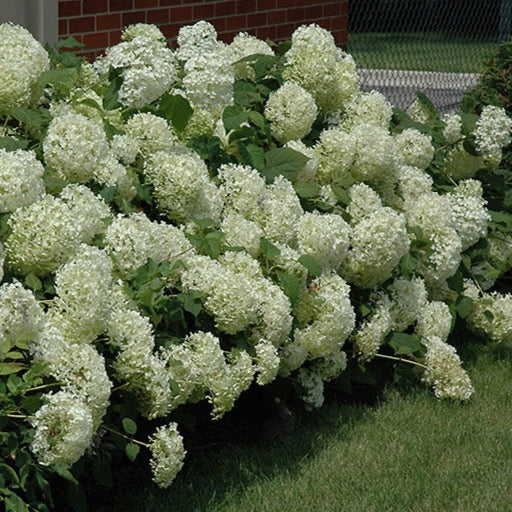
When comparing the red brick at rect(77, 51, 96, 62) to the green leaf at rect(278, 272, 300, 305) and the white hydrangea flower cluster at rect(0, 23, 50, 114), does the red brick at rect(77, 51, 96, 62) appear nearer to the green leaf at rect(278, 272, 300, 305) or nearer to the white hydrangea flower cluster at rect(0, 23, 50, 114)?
the white hydrangea flower cluster at rect(0, 23, 50, 114)

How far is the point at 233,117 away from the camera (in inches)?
195

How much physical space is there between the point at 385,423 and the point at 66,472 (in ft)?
6.11

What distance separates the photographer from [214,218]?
181 inches

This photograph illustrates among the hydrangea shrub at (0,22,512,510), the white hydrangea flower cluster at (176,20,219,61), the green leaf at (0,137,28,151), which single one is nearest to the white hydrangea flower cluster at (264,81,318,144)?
the hydrangea shrub at (0,22,512,510)

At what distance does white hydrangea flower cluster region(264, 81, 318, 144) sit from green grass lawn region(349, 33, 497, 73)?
441 cm

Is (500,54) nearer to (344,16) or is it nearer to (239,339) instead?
(344,16)

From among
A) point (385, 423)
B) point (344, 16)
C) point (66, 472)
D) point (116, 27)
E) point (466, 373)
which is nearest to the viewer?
point (66, 472)

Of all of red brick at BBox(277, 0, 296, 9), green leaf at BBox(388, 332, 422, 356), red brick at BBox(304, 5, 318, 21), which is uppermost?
red brick at BBox(277, 0, 296, 9)

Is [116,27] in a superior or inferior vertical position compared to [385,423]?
superior

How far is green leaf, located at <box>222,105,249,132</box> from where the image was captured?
491cm

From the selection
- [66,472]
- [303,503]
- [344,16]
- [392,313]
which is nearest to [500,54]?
[344,16]

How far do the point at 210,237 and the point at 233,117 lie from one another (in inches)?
29.5

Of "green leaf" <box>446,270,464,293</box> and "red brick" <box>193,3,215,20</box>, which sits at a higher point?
"red brick" <box>193,3,215,20</box>

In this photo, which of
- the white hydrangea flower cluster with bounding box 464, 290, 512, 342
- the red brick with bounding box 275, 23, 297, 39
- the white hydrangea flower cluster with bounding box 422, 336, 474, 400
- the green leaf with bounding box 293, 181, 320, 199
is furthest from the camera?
the red brick with bounding box 275, 23, 297, 39
